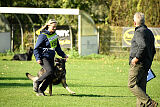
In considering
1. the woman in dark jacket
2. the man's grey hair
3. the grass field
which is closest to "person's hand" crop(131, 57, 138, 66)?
the man's grey hair

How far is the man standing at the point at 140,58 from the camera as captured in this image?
24.1ft

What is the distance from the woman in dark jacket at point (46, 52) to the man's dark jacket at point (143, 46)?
2565 mm

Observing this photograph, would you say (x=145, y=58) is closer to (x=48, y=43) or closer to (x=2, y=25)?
(x=48, y=43)

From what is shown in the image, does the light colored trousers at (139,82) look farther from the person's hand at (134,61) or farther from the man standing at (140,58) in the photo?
the person's hand at (134,61)

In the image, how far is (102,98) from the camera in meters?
9.57

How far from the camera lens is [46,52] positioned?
30.8 ft

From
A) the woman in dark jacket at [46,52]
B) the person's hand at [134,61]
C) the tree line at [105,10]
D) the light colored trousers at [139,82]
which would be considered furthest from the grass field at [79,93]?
the tree line at [105,10]

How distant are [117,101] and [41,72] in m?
2.08

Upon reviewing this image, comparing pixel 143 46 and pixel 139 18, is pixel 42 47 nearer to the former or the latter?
pixel 139 18

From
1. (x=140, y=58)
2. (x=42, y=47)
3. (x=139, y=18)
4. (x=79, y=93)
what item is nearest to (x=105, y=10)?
(x=79, y=93)

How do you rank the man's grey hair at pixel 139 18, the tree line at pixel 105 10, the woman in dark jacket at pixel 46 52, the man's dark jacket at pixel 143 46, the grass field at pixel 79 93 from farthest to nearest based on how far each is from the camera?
the tree line at pixel 105 10 → the woman in dark jacket at pixel 46 52 → the grass field at pixel 79 93 → the man's grey hair at pixel 139 18 → the man's dark jacket at pixel 143 46

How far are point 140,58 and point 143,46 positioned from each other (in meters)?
0.26

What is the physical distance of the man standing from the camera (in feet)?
24.1

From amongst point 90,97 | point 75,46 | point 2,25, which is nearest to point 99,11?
point 75,46
